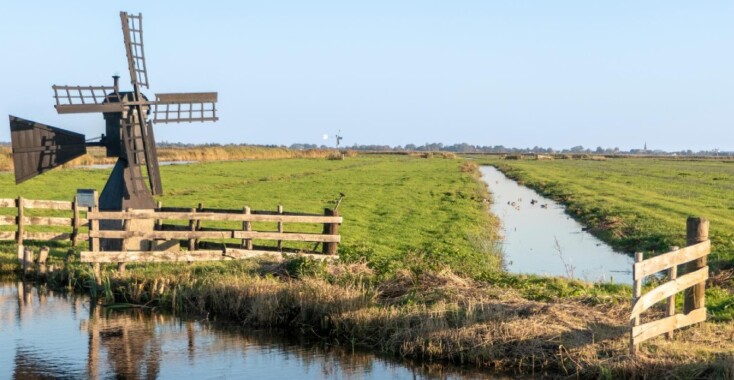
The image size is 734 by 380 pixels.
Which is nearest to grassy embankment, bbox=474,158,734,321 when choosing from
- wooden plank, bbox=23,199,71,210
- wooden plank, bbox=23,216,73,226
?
wooden plank, bbox=23,216,73,226

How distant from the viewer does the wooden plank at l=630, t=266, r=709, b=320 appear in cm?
1323

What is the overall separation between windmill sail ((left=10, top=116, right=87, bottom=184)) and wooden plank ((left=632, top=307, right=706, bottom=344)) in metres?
19.6

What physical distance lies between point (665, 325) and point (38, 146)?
67.8ft

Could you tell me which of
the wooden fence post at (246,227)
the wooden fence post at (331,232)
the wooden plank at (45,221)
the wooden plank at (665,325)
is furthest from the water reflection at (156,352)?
the wooden plank at (45,221)

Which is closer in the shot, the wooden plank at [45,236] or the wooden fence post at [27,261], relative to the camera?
the wooden fence post at [27,261]

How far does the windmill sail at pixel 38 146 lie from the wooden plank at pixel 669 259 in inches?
775

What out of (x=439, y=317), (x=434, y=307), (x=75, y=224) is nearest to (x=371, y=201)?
(x=75, y=224)

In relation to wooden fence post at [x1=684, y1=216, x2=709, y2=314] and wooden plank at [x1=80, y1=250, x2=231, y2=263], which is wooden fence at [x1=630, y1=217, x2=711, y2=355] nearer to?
wooden fence post at [x1=684, y1=216, x2=709, y2=314]

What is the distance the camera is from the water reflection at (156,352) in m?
14.6

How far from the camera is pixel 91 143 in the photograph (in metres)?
28.1

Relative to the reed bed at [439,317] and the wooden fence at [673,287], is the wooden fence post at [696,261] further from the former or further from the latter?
the reed bed at [439,317]

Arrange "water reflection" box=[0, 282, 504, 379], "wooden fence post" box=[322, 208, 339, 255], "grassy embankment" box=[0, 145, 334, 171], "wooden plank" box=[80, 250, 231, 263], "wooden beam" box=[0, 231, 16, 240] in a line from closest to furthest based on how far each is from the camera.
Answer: "water reflection" box=[0, 282, 504, 379], "wooden plank" box=[80, 250, 231, 263], "wooden fence post" box=[322, 208, 339, 255], "wooden beam" box=[0, 231, 16, 240], "grassy embankment" box=[0, 145, 334, 171]

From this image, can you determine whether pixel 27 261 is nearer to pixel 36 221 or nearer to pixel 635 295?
pixel 36 221

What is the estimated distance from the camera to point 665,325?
47.1ft
